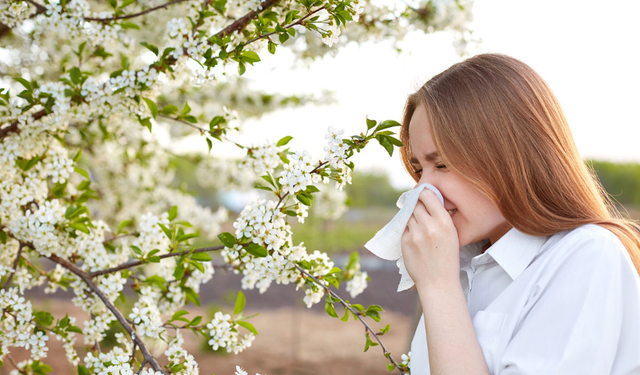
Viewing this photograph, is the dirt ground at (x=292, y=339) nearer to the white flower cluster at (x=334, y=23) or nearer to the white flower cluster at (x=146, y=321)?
the white flower cluster at (x=146, y=321)

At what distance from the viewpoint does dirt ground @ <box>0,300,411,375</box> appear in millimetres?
5035

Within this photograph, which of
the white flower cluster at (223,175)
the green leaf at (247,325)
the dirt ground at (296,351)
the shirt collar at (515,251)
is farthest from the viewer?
the dirt ground at (296,351)

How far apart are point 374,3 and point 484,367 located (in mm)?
1876

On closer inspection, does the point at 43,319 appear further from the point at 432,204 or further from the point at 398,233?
the point at 432,204

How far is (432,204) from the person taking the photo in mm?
1276

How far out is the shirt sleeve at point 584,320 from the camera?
96 centimetres

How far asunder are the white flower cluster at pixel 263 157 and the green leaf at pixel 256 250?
1.64ft

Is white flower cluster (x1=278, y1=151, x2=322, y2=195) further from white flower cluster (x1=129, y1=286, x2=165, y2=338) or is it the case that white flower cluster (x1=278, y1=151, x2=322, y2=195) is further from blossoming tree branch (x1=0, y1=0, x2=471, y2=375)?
white flower cluster (x1=129, y1=286, x2=165, y2=338)

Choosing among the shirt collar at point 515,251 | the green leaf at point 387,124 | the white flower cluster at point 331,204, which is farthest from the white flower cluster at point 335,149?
the white flower cluster at point 331,204

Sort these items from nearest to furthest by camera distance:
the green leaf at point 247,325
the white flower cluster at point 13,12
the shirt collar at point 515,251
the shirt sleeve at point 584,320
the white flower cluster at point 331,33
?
the shirt sleeve at point 584,320, the shirt collar at point 515,251, the white flower cluster at point 331,33, the green leaf at point 247,325, the white flower cluster at point 13,12

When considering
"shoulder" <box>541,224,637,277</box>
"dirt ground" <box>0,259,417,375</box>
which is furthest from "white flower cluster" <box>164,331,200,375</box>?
"dirt ground" <box>0,259,417,375</box>

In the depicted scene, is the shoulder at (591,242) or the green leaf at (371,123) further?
the green leaf at (371,123)

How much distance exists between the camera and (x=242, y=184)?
12.8 feet

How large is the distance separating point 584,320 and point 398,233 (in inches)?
21.4
